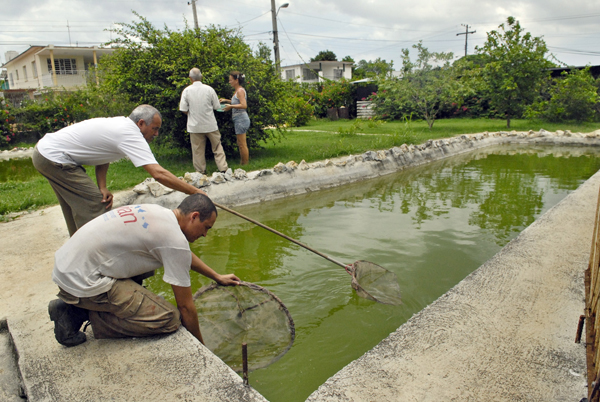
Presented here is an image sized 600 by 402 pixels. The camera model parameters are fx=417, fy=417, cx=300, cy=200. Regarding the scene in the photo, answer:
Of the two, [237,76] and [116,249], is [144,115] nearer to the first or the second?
[116,249]

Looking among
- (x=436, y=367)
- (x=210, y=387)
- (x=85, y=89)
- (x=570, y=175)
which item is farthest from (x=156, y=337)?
(x=85, y=89)

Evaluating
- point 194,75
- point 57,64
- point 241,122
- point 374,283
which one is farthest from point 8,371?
point 57,64

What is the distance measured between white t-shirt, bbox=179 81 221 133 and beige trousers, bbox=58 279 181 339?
4880 mm

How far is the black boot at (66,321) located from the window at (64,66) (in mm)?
34491

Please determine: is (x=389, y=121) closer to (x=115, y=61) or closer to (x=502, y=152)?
(x=502, y=152)

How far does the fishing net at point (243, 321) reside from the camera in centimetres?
297

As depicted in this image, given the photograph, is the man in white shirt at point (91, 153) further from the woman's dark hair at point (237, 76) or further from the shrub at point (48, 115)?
the shrub at point (48, 115)

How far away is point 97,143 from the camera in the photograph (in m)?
3.56

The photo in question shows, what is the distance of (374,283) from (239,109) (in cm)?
494

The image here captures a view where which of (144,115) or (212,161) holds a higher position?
(144,115)

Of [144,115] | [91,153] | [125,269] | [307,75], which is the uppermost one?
[307,75]

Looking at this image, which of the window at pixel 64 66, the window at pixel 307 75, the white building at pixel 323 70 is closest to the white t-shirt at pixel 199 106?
the window at pixel 64 66

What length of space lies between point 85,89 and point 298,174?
42.6 ft

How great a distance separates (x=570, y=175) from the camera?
938 centimetres
